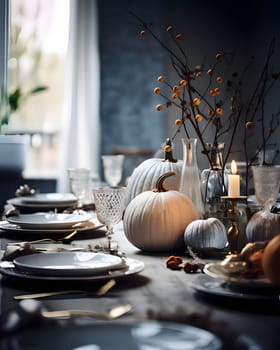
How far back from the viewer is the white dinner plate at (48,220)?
1845 mm

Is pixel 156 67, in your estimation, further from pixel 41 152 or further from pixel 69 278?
pixel 69 278

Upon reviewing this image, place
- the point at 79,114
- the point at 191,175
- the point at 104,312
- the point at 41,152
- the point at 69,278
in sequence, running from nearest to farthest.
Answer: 1. the point at 104,312
2. the point at 69,278
3. the point at 191,175
4. the point at 79,114
5. the point at 41,152

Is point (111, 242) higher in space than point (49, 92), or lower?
lower

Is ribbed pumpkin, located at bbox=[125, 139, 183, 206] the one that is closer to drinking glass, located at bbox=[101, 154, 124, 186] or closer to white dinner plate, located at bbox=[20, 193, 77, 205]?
white dinner plate, located at bbox=[20, 193, 77, 205]

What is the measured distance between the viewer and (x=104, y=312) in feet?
3.39

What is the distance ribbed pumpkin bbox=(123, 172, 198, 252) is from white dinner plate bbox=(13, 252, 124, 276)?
232 mm

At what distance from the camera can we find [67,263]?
1331 mm

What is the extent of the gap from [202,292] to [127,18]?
15.0 ft

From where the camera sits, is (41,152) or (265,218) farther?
(41,152)

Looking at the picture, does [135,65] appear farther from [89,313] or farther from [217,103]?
[89,313]

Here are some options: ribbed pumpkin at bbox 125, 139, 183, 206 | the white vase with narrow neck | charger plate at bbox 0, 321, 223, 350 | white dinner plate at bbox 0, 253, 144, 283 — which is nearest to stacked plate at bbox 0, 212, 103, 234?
ribbed pumpkin at bbox 125, 139, 183, 206

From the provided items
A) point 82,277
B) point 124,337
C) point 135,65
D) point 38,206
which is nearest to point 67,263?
point 82,277

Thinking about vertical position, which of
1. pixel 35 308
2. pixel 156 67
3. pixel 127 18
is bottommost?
pixel 35 308

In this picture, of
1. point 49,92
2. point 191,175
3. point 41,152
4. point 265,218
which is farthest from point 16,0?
point 265,218
